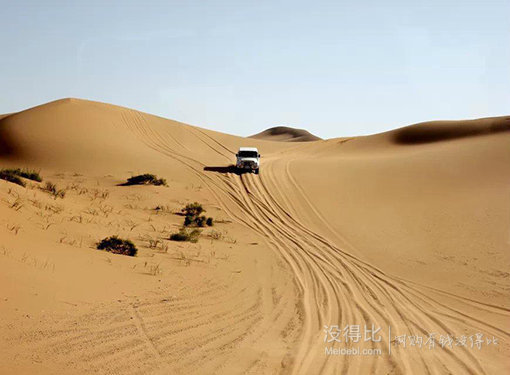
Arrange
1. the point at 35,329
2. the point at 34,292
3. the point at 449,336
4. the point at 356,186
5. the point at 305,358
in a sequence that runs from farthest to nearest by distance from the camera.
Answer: the point at 356,186 < the point at 449,336 < the point at 34,292 < the point at 305,358 < the point at 35,329

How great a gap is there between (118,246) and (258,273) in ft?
10.3

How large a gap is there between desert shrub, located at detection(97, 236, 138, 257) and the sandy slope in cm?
25

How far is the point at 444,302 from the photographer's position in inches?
334

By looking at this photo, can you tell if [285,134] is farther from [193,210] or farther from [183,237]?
[183,237]

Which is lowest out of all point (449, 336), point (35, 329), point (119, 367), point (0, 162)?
point (449, 336)

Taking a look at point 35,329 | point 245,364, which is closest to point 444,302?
point 245,364

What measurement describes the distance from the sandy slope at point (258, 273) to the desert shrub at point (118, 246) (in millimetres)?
252

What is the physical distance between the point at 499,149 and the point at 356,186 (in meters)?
12.2

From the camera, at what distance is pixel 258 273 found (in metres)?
9.44

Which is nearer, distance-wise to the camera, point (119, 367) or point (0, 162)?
point (119, 367)

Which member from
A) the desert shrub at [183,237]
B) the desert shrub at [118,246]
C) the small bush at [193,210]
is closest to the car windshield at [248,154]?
the small bush at [193,210]

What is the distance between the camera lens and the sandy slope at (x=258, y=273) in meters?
5.44

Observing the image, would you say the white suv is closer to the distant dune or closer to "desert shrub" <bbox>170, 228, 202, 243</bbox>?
"desert shrub" <bbox>170, 228, 202, 243</bbox>

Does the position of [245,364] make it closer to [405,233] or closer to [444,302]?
[444,302]
